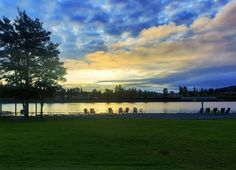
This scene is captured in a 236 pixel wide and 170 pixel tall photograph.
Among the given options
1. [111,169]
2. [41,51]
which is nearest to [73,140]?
[111,169]

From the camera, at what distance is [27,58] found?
52.8m

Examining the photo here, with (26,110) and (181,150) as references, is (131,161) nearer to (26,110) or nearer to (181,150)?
(181,150)

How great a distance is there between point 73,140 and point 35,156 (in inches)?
223

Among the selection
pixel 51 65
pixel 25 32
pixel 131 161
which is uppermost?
pixel 25 32

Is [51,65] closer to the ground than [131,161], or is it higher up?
higher up

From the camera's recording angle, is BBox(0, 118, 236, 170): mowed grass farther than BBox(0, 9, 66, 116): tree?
No

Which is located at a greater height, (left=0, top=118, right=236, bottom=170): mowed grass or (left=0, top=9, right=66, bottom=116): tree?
(left=0, top=9, right=66, bottom=116): tree

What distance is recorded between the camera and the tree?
5244cm

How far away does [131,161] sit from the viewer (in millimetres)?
15367

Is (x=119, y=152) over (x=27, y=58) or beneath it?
beneath

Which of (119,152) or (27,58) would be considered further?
(27,58)

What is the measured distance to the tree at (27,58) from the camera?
172 ft

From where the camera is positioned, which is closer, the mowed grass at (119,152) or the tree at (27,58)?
the mowed grass at (119,152)

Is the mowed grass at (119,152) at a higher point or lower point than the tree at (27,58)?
lower
